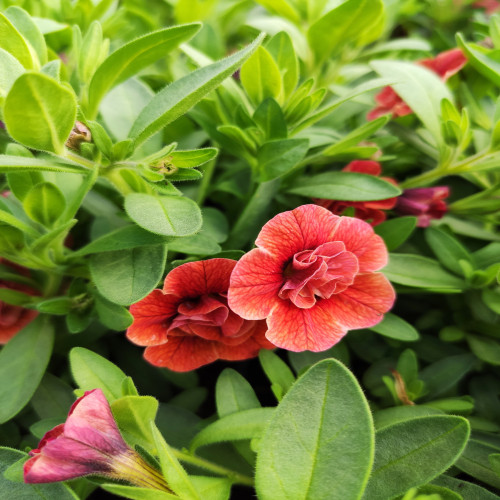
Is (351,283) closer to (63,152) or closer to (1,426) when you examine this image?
(63,152)

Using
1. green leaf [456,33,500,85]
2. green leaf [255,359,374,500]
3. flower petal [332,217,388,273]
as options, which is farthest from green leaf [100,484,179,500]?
green leaf [456,33,500,85]

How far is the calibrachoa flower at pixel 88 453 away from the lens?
1.82 feet

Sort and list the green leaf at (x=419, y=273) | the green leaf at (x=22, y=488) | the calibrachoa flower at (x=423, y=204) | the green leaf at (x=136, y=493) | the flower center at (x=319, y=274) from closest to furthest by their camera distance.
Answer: the green leaf at (x=136, y=493), the green leaf at (x=22, y=488), the flower center at (x=319, y=274), the green leaf at (x=419, y=273), the calibrachoa flower at (x=423, y=204)

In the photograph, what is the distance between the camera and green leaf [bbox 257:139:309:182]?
801 mm

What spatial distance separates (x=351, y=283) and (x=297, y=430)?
27 cm

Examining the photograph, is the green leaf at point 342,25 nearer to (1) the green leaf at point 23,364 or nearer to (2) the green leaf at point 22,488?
(1) the green leaf at point 23,364

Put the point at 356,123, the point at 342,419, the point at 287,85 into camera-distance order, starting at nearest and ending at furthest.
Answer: the point at 342,419 < the point at 287,85 < the point at 356,123

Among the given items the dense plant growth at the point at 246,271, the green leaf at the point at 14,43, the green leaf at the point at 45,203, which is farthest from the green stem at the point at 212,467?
the green leaf at the point at 14,43

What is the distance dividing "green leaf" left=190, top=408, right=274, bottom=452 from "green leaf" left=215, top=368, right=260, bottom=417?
0.03 meters

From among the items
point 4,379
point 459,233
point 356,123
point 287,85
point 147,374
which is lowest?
point 147,374

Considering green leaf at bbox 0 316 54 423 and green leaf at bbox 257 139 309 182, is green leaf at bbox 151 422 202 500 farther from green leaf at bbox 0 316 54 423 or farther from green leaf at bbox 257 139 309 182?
green leaf at bbox 257 139 309 182

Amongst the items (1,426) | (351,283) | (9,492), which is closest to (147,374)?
(1,426)

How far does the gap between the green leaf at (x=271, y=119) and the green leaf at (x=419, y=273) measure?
31 cm

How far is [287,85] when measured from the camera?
935 millimetres
